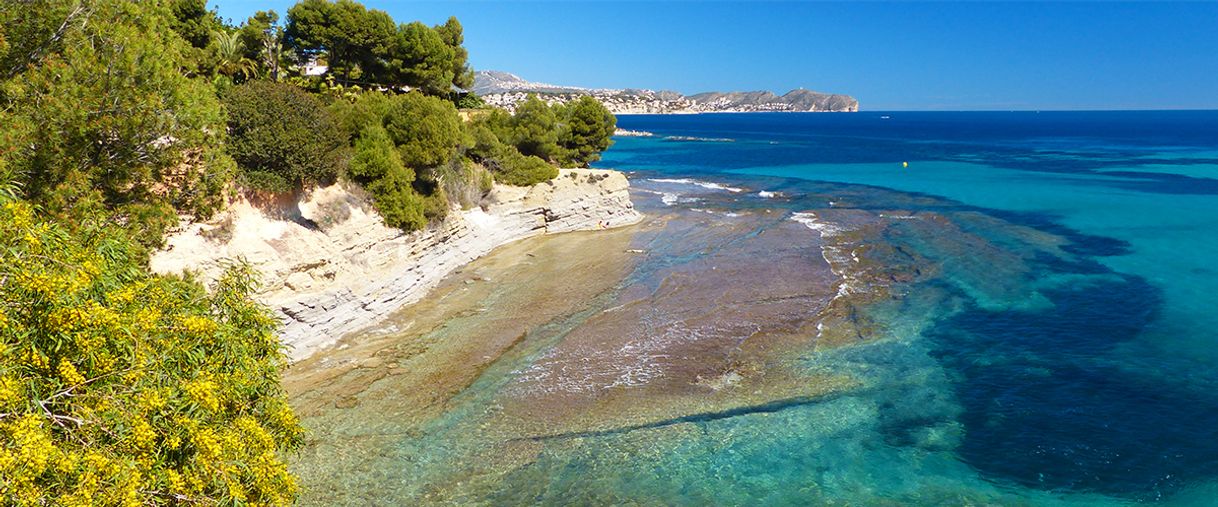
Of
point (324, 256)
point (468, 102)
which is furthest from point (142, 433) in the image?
point (468, 102)

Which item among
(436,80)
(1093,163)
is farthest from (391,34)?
(1093,163)

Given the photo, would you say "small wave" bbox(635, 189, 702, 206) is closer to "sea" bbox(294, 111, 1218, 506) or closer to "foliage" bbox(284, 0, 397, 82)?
"sea" bbox(294, 111, 1218, 506)

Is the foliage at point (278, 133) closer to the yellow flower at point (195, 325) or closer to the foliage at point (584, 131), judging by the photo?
the yellow flower at point (195, 325)

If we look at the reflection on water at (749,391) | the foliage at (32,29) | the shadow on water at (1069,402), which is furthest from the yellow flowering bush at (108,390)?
the shadow on water at (1069,402)

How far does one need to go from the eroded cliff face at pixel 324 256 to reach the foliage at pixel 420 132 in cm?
312

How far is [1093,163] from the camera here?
80812mm

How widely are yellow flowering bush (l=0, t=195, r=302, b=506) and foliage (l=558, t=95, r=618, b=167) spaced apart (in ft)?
135

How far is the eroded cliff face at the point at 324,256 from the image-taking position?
1958 cm

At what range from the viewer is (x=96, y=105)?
13180mm

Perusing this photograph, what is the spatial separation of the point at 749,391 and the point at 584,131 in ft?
118

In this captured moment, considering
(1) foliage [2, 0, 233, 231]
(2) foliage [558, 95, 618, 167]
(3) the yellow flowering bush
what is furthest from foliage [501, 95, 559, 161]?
(3) the yellow flowering bush

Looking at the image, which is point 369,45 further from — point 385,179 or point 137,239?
point 137,239

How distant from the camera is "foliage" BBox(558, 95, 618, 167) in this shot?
5047cm

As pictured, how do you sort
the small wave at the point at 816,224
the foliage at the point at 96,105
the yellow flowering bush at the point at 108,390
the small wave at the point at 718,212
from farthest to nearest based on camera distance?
the small wave at the point at 718,212 < the small wave at the point at 816,224 < the foliage at the point at 96,105 < the yellow flowering bush at the point at 108,390
